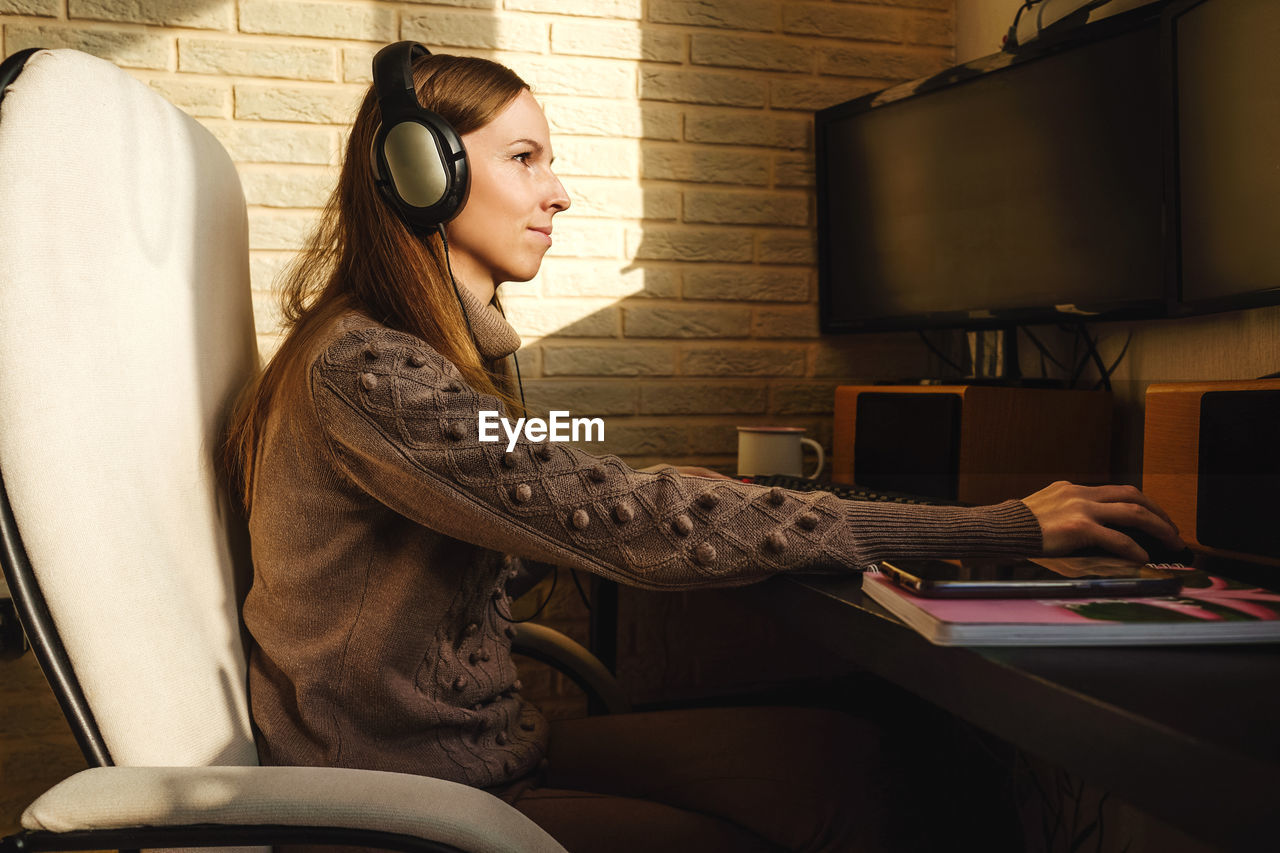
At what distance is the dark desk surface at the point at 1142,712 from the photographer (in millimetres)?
353

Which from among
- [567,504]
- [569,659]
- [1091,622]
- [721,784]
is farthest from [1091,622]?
[569,659]

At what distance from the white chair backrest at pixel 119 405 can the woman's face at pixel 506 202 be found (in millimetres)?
287

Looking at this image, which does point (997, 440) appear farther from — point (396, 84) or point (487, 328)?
point (396, 84)

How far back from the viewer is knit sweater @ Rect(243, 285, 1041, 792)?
2.26 feet

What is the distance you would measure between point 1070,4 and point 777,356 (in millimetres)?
812

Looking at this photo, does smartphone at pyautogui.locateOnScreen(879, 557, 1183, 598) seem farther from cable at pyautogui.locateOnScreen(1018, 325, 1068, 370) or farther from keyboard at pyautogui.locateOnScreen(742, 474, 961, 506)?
cable at pyautogui.locateOnScreen(1018, 325, 1068, 370)

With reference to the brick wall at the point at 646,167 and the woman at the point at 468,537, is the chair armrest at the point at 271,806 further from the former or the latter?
the brick wall at the point at 646,167

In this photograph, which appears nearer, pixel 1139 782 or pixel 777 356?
pixel 1139 782

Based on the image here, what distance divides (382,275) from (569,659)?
1.87ft

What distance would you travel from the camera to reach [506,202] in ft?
3.26

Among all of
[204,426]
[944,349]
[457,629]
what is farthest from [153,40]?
[944,349]

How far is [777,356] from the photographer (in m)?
1.80

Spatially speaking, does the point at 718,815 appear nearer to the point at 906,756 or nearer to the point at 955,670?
the point at 906,756

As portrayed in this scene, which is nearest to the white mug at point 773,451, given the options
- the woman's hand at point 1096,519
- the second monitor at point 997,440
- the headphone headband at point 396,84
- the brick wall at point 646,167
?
the second monitor at point 997,440
